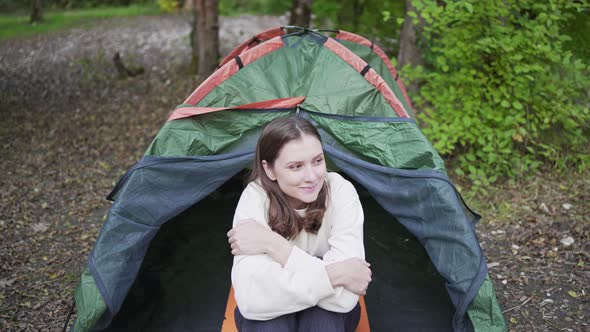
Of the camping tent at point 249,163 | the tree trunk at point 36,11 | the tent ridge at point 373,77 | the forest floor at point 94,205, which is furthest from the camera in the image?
the tree trunk at point 36,11

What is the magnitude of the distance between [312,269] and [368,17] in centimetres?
469

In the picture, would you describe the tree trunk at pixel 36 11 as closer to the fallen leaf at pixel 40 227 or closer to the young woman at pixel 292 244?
the fallen leaf at pixel 40 227

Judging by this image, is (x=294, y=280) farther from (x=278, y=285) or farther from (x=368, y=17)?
(x=368, y=17)

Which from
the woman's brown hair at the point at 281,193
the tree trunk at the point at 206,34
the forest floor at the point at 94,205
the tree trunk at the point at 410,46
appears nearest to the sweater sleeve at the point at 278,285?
the woman's brown hair at the point at 281,193

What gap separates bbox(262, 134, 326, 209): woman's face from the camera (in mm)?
1989

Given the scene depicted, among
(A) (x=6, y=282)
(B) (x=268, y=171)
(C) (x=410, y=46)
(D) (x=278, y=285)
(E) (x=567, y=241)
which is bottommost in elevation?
(A) (x=6, y=282)

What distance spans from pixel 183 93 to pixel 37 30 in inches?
294

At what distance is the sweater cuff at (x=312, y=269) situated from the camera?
1.92m

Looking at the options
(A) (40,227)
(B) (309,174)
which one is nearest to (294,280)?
(B) (309,174)

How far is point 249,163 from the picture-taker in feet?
8.49

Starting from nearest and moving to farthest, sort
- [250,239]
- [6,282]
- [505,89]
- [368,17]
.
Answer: [250,239] < [6,282] < [505,89] < [368,17]

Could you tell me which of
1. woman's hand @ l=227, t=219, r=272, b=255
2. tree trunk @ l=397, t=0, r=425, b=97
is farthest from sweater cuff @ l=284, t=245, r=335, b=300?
tree trunk @ l=397, t=0, r=425, b=97

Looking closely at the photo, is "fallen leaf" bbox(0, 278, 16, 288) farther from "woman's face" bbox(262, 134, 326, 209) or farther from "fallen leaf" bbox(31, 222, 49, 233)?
"woman's face" bbox(262, 134, 326, 209)

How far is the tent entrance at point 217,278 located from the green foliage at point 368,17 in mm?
2837
